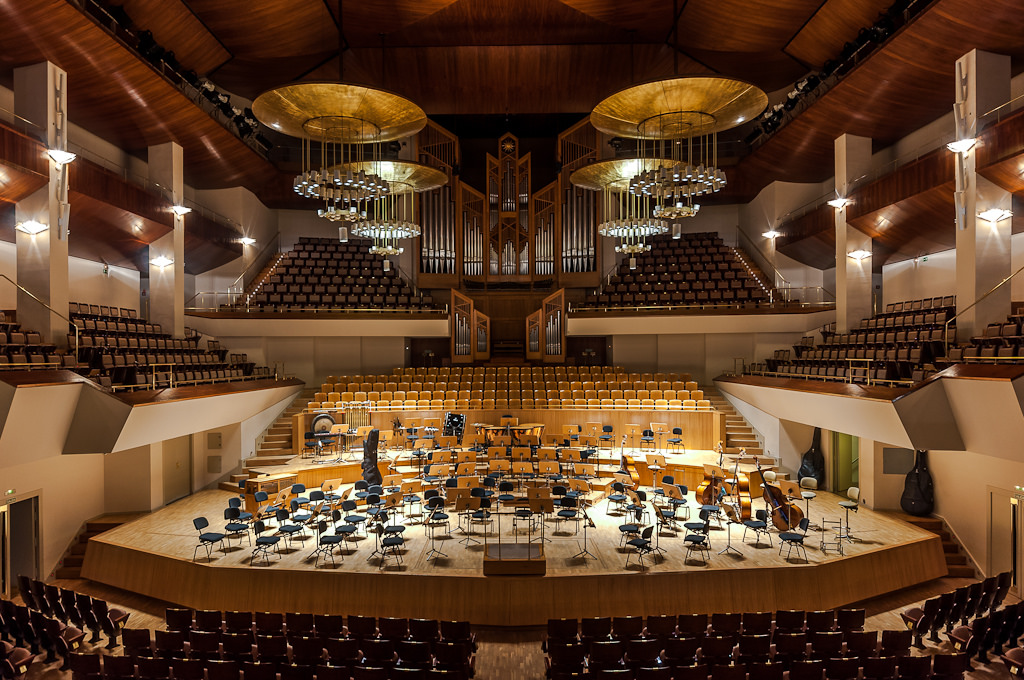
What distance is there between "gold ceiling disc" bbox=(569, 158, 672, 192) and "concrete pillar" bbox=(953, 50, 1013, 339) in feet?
13.3

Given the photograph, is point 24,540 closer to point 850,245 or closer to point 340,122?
point 340,122

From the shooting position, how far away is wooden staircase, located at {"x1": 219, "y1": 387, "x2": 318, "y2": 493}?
36.7 feet

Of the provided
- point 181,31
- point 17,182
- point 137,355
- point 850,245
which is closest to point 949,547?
point 850,245

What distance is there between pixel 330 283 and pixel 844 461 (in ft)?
39.6

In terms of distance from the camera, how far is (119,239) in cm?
1171

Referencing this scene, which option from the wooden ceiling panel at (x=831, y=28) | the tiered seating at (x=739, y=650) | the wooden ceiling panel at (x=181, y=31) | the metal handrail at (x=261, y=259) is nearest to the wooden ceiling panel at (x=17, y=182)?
the wooden ceiling panel at (x=181, y=31)

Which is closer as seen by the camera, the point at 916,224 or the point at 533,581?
the point at 533,581

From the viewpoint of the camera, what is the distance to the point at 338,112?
8.66 meters

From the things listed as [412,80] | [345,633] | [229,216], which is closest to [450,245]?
[412,80]

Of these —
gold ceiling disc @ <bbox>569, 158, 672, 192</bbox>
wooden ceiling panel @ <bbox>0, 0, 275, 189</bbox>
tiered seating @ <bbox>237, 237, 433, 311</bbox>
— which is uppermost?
wooden ceiling panel @ <bbox>0, 0, 275, 189</bbox>

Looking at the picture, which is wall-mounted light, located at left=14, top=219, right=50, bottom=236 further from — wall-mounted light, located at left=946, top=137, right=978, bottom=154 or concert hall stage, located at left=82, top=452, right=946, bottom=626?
wall-mounted light, located at left=946, top=137, right=978, bottom=154

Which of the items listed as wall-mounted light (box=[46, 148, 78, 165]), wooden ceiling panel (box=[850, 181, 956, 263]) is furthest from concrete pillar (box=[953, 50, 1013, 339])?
wall-mounted light (box=[46, 148, 78, 165])

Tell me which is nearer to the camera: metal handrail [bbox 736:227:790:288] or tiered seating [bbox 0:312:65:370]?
tiered seating [bbox 0:312:65:370]

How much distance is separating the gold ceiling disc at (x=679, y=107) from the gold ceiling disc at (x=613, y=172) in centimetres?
53
